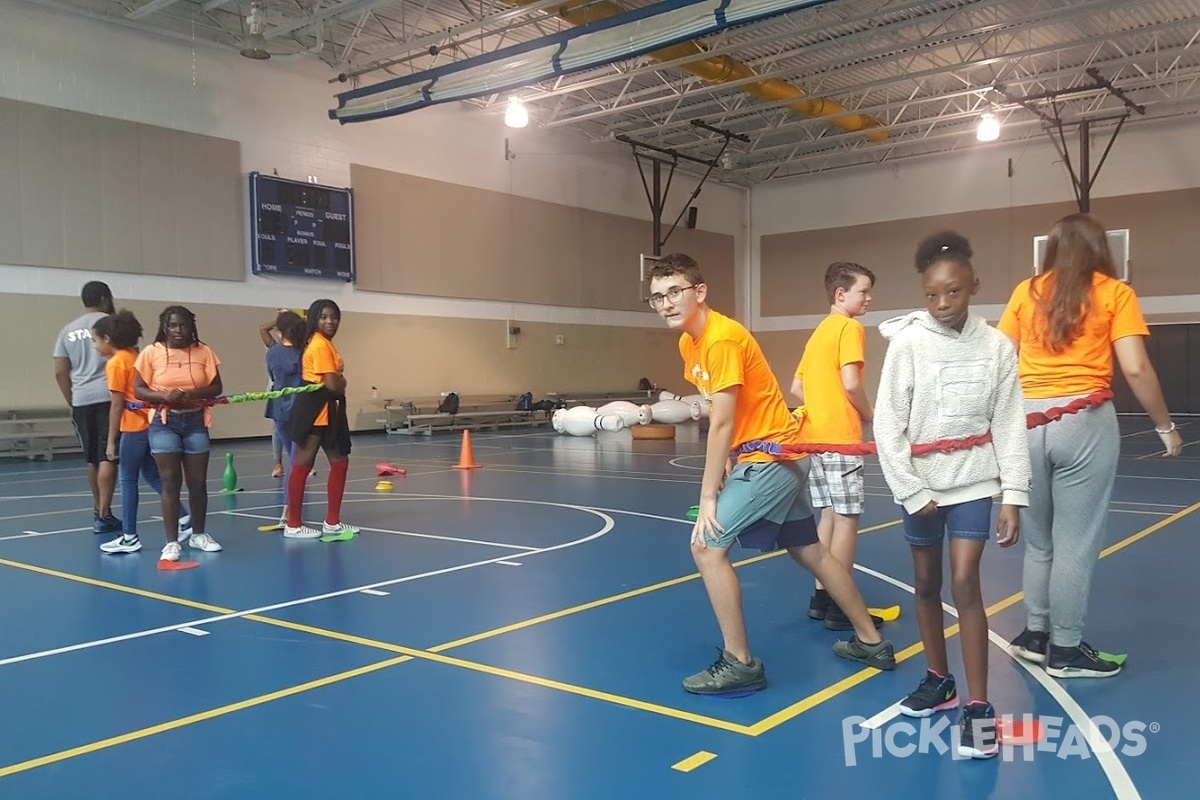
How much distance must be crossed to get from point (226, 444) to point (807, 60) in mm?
13979

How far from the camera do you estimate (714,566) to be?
3.89m

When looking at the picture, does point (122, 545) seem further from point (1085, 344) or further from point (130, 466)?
point (1085, 344)

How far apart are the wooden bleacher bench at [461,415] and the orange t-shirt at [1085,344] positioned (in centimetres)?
1705

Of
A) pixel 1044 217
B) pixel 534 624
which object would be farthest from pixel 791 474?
pixel 1044 217

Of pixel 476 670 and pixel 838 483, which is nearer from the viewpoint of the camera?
pixel 476 670

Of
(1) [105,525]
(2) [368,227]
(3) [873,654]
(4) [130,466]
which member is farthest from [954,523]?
(2) [368,227]

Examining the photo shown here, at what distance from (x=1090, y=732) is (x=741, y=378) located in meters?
1.76

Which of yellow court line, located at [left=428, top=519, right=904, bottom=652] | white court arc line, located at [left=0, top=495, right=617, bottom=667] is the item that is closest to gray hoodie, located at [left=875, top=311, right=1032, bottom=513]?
yellow court line, located at [left=428, top=519, right=904, bottom=652]

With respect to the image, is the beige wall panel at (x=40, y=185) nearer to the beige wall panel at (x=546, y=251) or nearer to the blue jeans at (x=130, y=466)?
the beige wall panel at (x=546, y=251)

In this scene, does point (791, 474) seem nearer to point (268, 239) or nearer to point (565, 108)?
point (268, 239)

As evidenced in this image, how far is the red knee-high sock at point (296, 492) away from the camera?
7.58 m

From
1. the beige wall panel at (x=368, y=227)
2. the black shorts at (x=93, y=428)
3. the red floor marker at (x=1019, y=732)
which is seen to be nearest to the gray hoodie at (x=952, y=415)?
the red floor marker at (x=1019, y=732)

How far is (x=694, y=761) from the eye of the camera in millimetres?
3252

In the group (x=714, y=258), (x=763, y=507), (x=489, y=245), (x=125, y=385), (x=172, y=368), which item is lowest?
(x=763, y=507)
